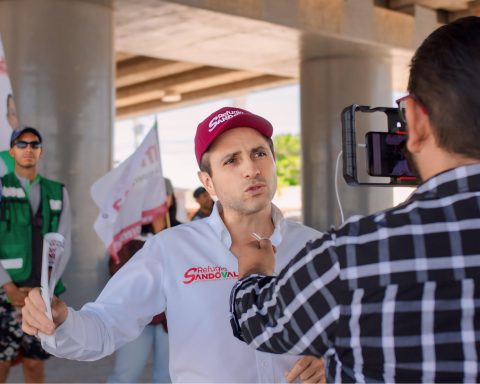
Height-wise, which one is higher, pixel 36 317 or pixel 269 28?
pixel 269 28

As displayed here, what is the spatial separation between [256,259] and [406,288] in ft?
1.58

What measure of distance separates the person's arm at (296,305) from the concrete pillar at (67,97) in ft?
27.5

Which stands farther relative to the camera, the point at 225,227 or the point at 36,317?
the point at 225,227

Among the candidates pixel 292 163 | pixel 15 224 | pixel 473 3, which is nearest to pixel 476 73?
pixel 15 224

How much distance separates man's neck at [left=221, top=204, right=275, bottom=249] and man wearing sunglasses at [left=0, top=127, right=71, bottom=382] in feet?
9.77

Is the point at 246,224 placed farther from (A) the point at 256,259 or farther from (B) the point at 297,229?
(A) the point at 256,259

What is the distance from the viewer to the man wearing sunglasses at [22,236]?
5504 millimetres

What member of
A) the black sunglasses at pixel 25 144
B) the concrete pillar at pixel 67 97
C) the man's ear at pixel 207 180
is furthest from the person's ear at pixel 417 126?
the concrete pillar at pixel 67 97

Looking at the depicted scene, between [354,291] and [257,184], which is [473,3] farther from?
[354,291]

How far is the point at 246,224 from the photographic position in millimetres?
2885

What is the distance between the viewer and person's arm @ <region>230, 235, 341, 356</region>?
1.53 metres

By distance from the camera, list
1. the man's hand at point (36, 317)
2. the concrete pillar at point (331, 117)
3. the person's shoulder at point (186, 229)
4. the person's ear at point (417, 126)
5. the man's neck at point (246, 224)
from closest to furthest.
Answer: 1. the person's ear at point (417, 126)
2. the man's hand at point (36, 317)
3. the person's shoulder at point (186, 229)
4. the man's neck at point (246, 224)
5. the concrete pillar at point (331, 117)

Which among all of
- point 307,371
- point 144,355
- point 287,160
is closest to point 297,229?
point 307,371

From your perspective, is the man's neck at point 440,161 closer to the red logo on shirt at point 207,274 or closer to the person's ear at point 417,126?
the person's ear at point 417,126
